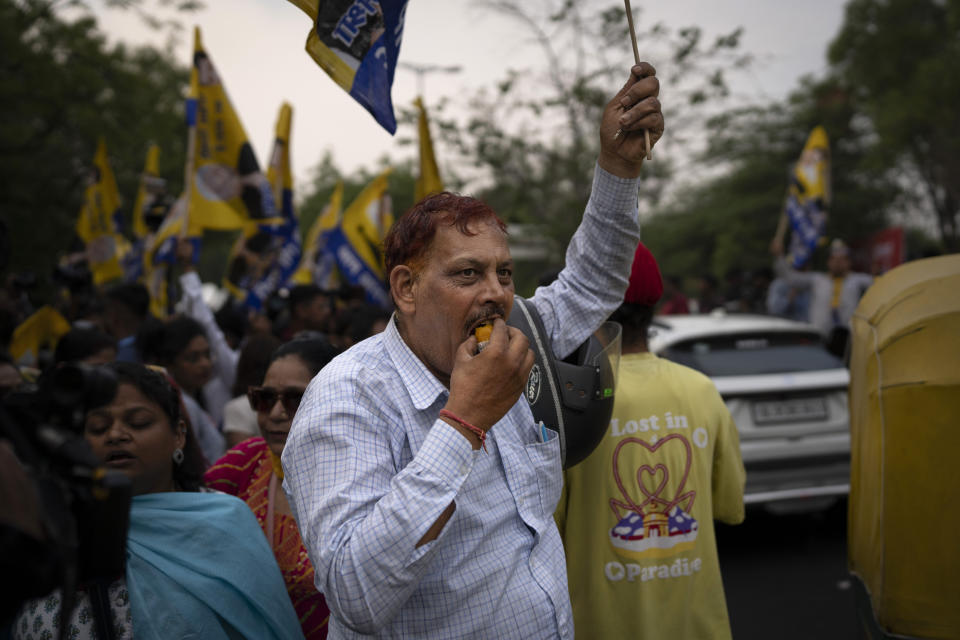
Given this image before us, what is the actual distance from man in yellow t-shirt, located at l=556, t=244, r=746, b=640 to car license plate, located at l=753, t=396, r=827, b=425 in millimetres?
2931

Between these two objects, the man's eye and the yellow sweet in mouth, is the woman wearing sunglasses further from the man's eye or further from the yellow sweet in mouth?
the yellow sweet in mouth

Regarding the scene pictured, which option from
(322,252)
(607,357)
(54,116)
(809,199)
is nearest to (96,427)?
(607,357)

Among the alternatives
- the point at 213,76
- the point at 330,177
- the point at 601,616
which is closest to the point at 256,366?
the point at 601,616

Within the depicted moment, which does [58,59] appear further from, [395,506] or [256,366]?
[395,506]

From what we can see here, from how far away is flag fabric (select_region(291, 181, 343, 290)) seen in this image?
33.1 feet

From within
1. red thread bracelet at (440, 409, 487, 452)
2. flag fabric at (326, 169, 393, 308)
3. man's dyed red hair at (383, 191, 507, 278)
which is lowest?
red thread bracelet at (440, 409, 487, 452)

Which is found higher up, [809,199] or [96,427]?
[809,199]

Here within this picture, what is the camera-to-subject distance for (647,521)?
2.69 meters

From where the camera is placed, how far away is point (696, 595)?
8.82 ft

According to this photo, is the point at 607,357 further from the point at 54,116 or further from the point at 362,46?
the point at 54,116

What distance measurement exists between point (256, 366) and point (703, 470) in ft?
8.73

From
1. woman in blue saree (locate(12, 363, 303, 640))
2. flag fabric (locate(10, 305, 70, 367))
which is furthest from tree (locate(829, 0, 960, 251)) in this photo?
woman in blue saree (locate(12, 363, 303, 640))

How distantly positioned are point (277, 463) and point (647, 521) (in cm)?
128

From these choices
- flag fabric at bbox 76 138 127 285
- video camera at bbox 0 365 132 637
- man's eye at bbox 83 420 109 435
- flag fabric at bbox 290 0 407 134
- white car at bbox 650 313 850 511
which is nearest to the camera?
video camera at bbox 0 365 132 637
